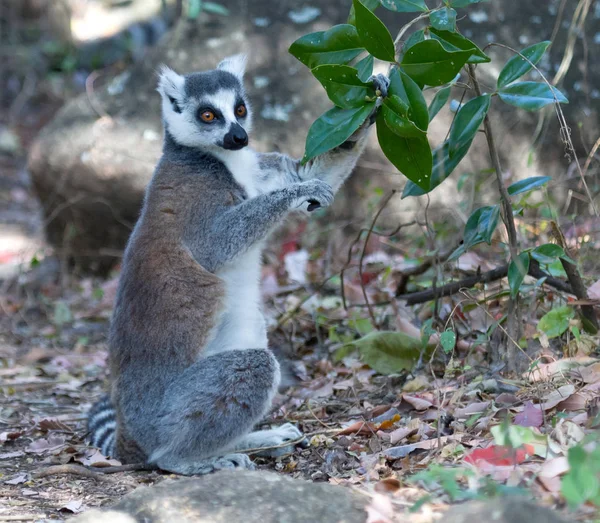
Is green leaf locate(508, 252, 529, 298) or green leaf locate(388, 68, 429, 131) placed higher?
green leaf locate(388, 68, 429, 131)

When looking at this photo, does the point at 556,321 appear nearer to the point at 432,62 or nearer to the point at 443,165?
the point at 443,165

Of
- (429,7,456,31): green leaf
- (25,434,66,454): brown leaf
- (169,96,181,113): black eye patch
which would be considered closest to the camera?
(429,7,456,31): green leaf

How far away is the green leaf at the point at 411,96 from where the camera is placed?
3088mm

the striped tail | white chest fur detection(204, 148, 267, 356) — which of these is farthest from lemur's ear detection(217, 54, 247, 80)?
the striped tail

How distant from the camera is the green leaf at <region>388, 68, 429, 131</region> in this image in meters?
3.09

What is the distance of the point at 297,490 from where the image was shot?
2.54 metres

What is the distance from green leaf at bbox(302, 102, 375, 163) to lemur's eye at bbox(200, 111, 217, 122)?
902 mm

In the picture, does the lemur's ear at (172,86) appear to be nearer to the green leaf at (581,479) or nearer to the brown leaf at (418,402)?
the brown leaf at (418,402)

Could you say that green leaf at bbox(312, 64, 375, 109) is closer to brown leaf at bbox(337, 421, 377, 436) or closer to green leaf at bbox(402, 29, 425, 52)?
green leaf at bbox(402, 29, 425, 52)

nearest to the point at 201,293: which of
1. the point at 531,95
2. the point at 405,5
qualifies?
the point at 405,5

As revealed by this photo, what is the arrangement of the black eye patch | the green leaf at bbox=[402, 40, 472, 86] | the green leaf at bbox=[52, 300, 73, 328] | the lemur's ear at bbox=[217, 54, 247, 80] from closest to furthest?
1. the green leaf at bbox=[402, 40, 472, 86]
2. the black eye patch
3. the lemur's ear at bbox=[217, 54, 247, 80]
4. the green leaf at bbox=[52, 300, 73, 328]

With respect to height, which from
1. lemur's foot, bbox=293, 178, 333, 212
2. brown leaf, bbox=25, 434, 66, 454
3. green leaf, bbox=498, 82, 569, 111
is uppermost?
green leaf, bbox=498, 82, 569, 111

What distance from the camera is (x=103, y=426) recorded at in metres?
4.04

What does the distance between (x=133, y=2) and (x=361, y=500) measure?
1208 cm
